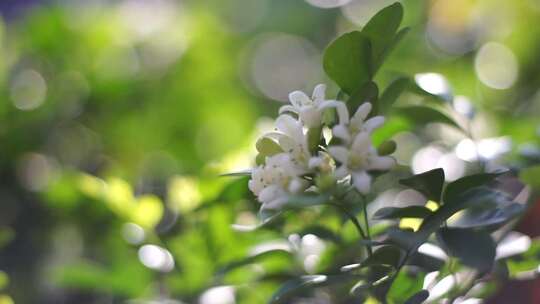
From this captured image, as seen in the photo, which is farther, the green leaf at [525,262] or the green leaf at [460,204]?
the green leaf at [525,262]

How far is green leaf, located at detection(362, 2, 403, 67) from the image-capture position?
57 cm

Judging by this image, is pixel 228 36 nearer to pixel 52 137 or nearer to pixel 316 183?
pixel 52 137

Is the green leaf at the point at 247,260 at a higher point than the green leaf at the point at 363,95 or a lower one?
lower

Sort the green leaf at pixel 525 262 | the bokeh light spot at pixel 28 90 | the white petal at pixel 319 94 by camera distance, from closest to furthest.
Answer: the white petal at pixel 319 94, the green leaf at pixel 525 262, the bokeh light spot at pixel 28 90

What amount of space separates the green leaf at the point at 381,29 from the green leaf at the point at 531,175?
26 centimetres

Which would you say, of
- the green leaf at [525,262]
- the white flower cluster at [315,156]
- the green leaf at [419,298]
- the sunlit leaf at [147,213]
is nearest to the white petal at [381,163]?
the white flower cluster at [315,156]

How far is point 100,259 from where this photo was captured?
1.15 meters

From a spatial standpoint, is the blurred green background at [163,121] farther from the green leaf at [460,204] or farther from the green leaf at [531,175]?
the green leaf at [460,204]

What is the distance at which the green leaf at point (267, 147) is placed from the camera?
1.95 ft

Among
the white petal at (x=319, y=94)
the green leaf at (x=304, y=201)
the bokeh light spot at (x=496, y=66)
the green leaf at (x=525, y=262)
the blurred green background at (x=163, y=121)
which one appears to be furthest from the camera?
the bokeh light spot at (x=496, y=66)

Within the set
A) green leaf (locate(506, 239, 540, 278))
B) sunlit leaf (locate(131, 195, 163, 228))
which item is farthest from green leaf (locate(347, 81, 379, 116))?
sunlit leaf (locate(131, 195, 163, 228))

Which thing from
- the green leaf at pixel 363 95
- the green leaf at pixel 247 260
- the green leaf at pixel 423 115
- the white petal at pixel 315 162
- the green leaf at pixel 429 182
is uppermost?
the green leaf at pixel 423 115

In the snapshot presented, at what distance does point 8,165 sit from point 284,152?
0.83 metres

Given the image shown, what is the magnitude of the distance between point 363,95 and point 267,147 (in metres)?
0.09
